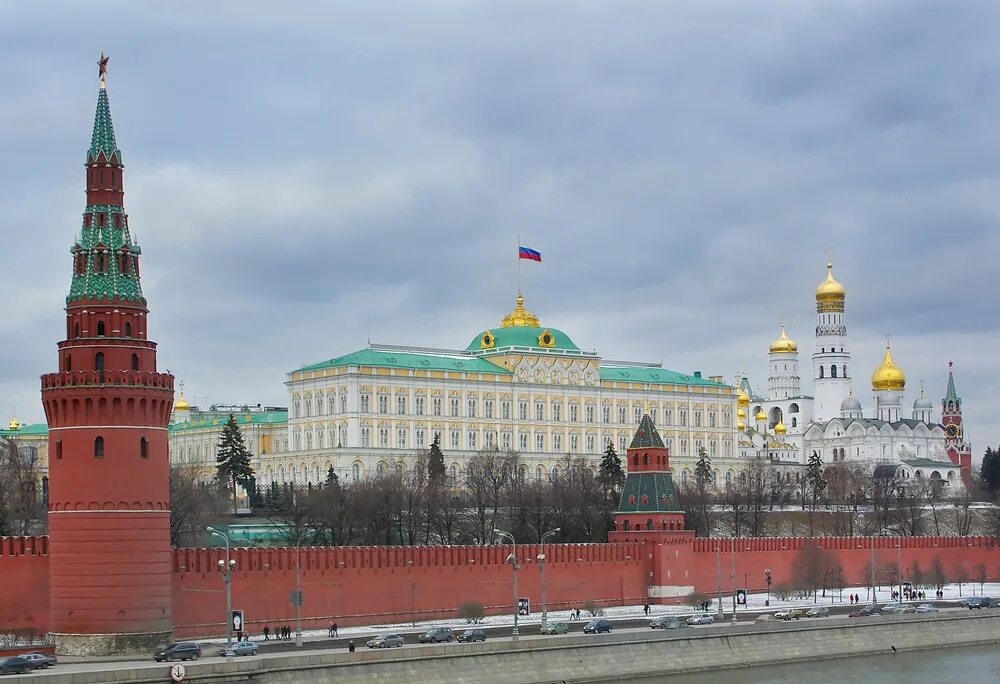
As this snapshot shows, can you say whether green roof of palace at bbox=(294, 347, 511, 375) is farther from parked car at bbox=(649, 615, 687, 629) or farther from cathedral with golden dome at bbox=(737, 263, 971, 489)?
parked car at bbox=(649, 615, 687, 629)

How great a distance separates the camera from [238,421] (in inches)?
5792

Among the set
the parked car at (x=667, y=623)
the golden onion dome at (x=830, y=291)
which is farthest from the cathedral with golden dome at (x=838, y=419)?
the parked car at (x=667, y=623)

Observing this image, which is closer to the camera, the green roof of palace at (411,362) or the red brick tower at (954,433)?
the green roof of palace at (411,362)

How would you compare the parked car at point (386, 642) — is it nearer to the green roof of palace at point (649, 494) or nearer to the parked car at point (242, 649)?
the parked car at point (242, 649)

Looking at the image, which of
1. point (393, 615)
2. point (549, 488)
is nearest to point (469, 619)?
point (393, 615)

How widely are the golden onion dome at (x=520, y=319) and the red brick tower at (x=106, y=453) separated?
3464 inches

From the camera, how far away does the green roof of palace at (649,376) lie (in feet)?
488

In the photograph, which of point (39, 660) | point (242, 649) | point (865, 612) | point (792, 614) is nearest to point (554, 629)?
point (792, 614)

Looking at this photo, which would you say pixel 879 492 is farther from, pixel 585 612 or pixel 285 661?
pixel 285 661

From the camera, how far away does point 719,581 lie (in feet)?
262

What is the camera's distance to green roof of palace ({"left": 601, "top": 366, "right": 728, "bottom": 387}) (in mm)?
148625

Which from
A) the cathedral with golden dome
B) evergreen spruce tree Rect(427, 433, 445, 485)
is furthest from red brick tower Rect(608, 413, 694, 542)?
the cathedral with golden dome

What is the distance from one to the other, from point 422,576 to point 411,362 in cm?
6412

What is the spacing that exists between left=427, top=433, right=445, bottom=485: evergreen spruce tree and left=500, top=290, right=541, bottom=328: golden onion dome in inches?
659
